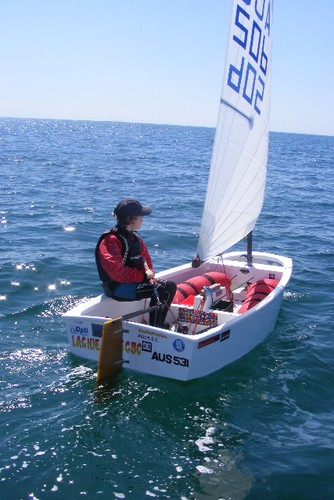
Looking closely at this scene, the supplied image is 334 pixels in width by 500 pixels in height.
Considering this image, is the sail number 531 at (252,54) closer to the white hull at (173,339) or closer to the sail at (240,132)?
the sail at (240,132)

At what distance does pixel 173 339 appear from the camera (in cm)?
561

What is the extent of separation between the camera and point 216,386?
5.96 meters

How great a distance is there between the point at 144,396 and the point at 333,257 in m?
7.44

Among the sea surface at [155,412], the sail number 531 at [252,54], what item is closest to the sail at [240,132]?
the sail number 531 at [252,54]

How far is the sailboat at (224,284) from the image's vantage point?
5.75 meters

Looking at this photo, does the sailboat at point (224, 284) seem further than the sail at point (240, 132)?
No

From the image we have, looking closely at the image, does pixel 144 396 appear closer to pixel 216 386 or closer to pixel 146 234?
pixel 216 386

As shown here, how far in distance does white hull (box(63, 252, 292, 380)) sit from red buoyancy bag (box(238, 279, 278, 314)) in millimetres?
250

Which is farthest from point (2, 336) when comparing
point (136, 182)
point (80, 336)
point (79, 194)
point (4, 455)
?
point (136, 182)

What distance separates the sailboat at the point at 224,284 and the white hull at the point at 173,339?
1cm

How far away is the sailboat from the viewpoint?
18.9 ft

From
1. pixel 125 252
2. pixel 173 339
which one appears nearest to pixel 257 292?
pixel 125 252

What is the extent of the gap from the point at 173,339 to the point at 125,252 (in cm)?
120

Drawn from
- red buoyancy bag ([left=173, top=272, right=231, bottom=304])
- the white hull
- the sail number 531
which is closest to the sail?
the sail number 531
